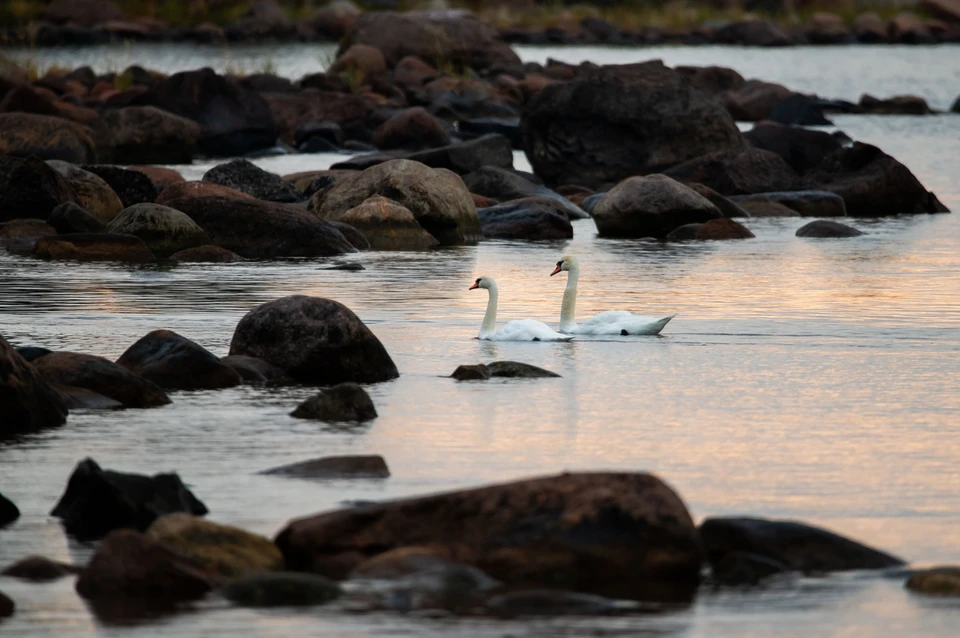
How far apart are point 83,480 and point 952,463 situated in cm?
419

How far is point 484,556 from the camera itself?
22.7 ft

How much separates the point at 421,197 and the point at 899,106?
104ft

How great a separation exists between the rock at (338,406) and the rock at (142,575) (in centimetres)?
340

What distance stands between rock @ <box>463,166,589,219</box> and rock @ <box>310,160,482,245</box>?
2878 millimetres

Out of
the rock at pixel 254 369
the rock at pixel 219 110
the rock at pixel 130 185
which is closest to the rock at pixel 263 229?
the rock at pixel 130 185

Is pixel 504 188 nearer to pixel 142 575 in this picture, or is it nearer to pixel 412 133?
pixel 412 133

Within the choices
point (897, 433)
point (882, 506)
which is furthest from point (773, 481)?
point (897, 433)

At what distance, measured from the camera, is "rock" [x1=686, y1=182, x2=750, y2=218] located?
2516 cm

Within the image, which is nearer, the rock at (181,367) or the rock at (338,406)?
the rock at (338,406)

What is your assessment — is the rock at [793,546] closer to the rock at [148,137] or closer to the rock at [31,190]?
the rock at [31,190]

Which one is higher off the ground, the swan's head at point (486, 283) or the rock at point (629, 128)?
the rock at point (629, 128)

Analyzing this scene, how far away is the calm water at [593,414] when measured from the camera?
664 centimetres

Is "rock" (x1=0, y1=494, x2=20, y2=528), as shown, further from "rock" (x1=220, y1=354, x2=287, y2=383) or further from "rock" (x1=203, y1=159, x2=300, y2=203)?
"rock" (x1=203, y1=159, x2=300, y2=203)

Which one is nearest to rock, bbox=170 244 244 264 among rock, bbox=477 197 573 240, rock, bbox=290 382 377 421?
rock, bbox=477 197 573 240
